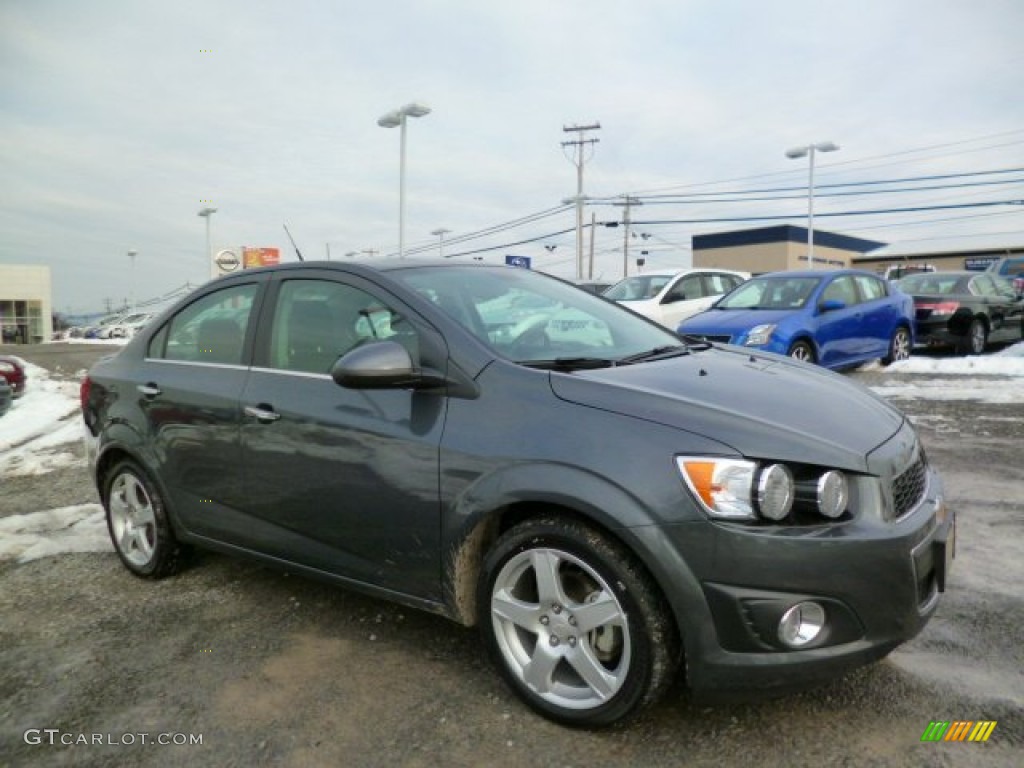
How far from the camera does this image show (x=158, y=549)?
395 centimetres

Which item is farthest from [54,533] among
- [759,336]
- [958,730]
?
[759,336]

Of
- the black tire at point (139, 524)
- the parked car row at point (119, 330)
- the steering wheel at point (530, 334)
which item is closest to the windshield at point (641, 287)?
the black tire at point (139, 524)

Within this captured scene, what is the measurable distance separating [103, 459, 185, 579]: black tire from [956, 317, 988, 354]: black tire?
1243 centimetres

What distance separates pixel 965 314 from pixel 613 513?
12459 millimetres

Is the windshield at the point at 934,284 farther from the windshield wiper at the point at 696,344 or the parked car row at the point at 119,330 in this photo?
the parked car row at the point at 119,330

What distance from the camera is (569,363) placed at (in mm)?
2863

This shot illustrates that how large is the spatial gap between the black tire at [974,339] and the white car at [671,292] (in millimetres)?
3482

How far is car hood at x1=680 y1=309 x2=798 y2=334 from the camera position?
934 centimetres

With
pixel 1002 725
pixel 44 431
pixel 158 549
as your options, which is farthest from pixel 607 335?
pixel 44 431

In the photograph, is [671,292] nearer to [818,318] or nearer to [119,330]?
[818,318]

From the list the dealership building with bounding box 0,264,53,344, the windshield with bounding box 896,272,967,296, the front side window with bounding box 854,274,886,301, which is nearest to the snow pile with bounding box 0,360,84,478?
the front side window with bounding box 854,274,886,301

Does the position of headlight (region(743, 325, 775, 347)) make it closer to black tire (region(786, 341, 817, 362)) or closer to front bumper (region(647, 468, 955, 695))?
black tire (region(786, 341, 817, 362))

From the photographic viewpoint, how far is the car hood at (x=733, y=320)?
934cm

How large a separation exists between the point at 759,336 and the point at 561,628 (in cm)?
727
